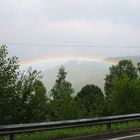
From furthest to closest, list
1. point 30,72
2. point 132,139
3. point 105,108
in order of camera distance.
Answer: point 105,108 → point 30,72 → point 132,139

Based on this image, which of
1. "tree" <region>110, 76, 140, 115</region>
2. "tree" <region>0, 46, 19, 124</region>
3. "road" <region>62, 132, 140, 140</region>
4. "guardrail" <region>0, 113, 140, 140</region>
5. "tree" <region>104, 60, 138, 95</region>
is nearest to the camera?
"guardrail" <region>0, 113, 140, 140</region>

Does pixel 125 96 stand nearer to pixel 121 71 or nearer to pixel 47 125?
pixel 121 71

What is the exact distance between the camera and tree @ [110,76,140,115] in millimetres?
72375

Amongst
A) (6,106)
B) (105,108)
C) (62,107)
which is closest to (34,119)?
(6,106)

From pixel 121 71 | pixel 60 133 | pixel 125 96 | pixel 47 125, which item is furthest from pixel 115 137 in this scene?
pixel 121 71

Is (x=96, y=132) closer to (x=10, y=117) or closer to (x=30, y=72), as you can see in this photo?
(x=10, y=117)

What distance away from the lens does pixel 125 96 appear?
7462 cm

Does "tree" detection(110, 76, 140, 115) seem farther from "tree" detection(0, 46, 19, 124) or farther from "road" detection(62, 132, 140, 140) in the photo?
"road" detection(62, 132, 140, 140)

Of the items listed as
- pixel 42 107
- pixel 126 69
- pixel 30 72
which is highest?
pixel 126 69

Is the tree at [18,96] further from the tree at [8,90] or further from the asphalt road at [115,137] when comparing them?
the asphalt road at [115,137]

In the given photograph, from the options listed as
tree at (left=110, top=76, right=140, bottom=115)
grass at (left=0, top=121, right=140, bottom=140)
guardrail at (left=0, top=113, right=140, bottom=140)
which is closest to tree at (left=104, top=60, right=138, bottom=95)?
tree at (left=110, top=76, right=140, bottom=115)

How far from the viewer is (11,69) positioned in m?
19.9

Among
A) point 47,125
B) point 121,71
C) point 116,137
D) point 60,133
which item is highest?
point 121,71

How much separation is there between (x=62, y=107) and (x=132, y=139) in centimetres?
5109
